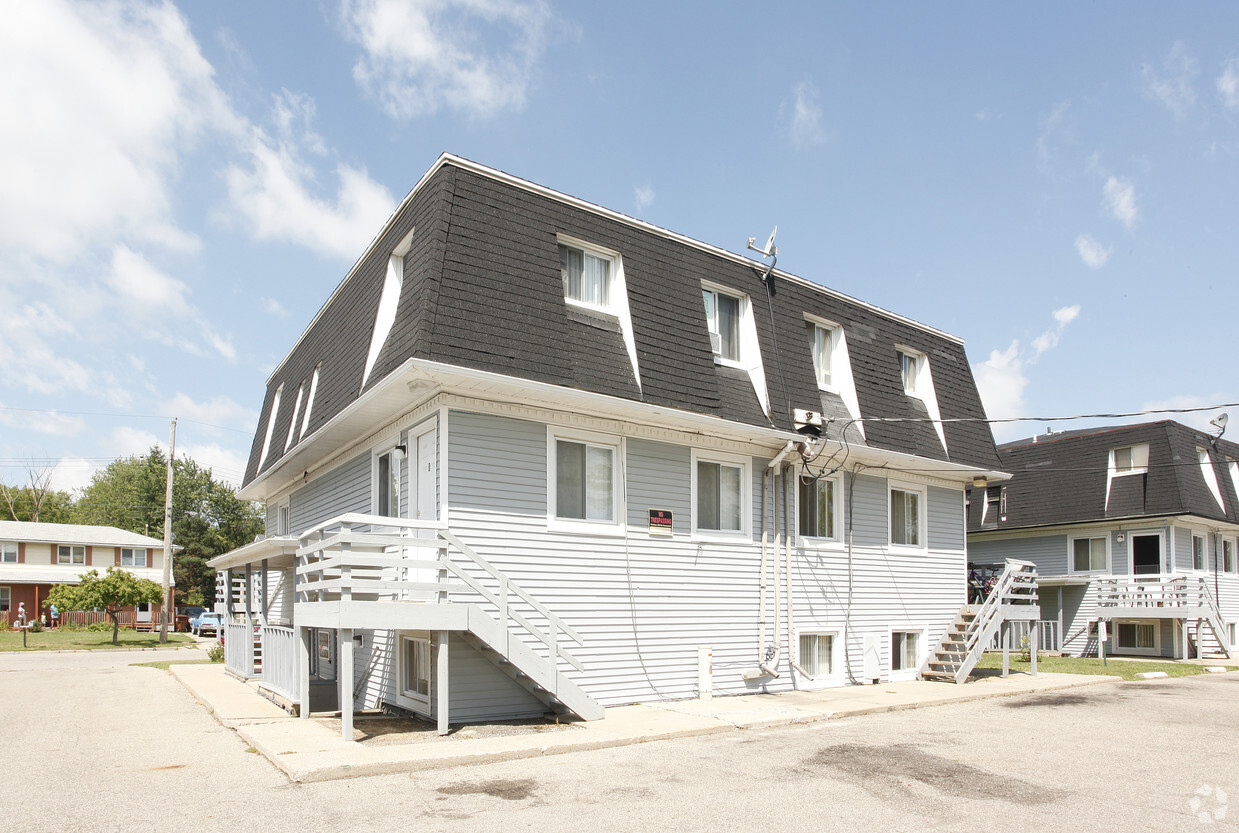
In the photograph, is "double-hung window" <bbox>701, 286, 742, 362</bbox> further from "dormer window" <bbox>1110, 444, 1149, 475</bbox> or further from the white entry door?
"dormer window" <bbox>1110, 444, 1149, 475</bbox>

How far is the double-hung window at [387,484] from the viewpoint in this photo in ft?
44.2

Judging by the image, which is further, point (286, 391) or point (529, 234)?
point (286, 391)

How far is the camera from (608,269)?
46.5ft

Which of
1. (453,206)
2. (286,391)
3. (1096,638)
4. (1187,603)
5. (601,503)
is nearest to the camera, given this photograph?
(453,206)

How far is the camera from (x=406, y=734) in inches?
424

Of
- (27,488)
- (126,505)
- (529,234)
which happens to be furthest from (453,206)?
(27,488)

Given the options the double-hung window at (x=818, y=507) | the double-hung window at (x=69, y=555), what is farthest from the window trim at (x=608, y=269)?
the double-hung window at (x=69, y=555)

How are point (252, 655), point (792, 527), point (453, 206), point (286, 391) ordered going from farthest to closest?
point (286, 391)
point (252, 655)
point (792, 527)
point (453, 206)

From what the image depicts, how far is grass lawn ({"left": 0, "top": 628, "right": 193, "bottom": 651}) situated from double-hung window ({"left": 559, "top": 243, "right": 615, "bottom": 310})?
1112 inches

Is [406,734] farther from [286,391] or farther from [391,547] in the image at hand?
[286,391]

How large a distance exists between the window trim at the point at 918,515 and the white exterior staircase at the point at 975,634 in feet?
5.24

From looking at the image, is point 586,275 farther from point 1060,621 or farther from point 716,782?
point 1060,621

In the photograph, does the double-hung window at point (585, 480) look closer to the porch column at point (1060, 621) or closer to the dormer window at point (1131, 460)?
the porch column at point (1060, 621)

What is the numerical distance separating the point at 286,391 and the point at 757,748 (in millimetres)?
14428
